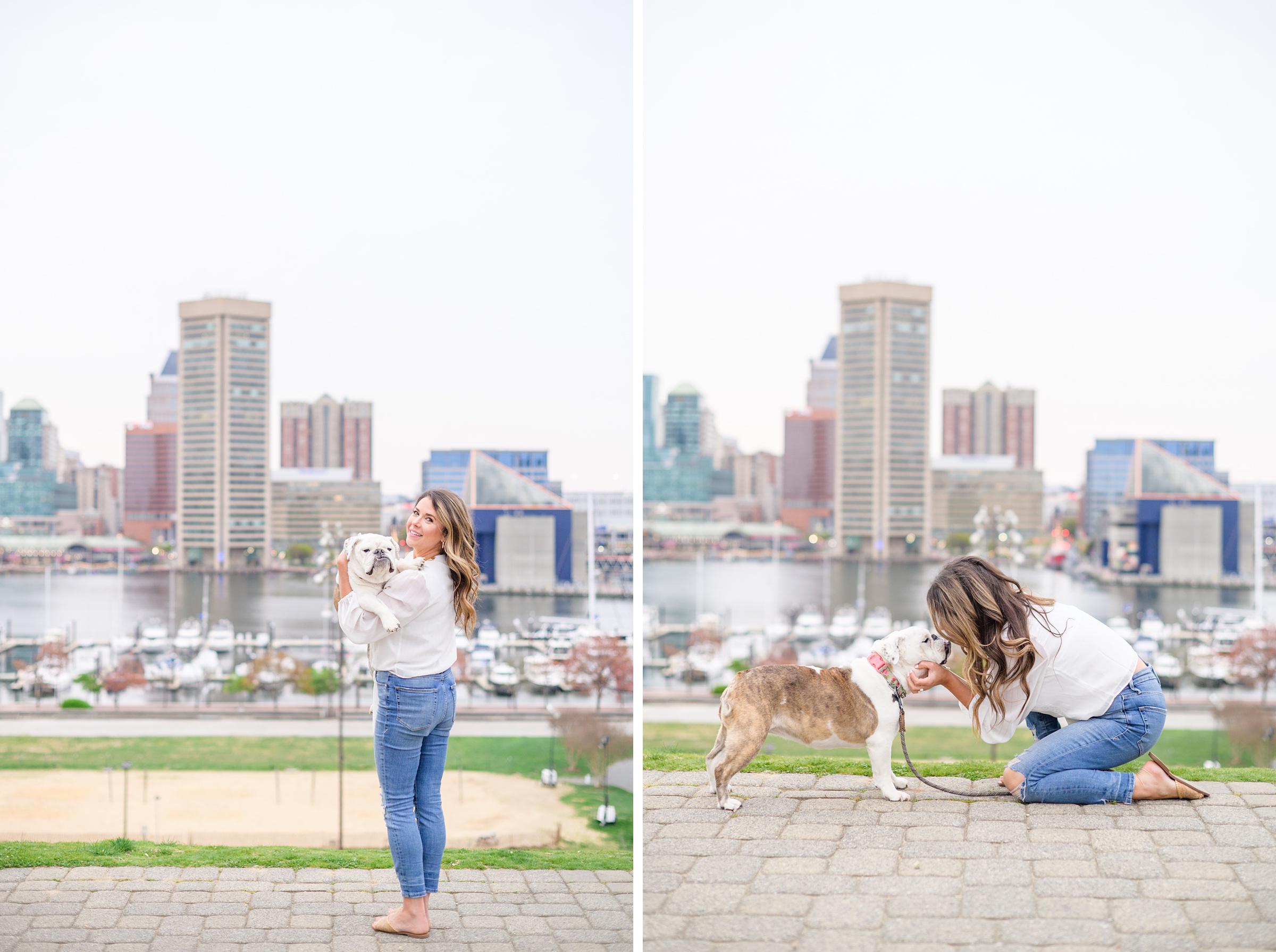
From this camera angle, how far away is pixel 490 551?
1093 inches

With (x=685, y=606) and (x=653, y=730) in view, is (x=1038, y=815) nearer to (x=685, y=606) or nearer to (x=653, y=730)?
(x=653, y=730)

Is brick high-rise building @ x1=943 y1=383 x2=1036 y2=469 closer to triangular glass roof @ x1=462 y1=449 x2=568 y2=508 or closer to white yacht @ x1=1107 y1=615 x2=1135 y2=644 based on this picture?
white yacht @ x1=1107 y1=615 x2=1135 y2=644

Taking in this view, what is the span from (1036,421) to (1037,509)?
9.46 feet

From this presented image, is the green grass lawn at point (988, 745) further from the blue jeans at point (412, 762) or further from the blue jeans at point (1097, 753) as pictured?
the blue jeans at point (412, 762)

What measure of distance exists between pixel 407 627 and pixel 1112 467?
31.0 metres

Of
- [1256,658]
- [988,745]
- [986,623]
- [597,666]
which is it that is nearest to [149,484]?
[597,666]

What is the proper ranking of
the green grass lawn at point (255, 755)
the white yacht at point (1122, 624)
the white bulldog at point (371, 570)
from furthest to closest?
the white yacht at point (1122, 624), the green grass lawn at point (255, 755), the white bulldog at point (371, 570)

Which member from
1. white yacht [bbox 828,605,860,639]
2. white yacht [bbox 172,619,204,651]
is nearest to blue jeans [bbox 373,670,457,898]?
white yacht [bbox 172,619,204,651]

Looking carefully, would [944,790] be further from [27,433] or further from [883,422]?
[27,433]

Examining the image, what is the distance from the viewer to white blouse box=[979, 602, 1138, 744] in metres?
2.62

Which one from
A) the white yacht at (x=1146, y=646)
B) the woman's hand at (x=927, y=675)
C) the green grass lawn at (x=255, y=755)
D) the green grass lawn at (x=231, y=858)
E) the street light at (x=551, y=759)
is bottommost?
the green grass lawn at (x=255, y=755)

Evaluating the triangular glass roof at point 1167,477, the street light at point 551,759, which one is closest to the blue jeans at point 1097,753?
the street light at point 551,759

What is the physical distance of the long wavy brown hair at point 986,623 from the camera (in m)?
2.56

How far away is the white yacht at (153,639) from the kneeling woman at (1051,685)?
95.6 ft
